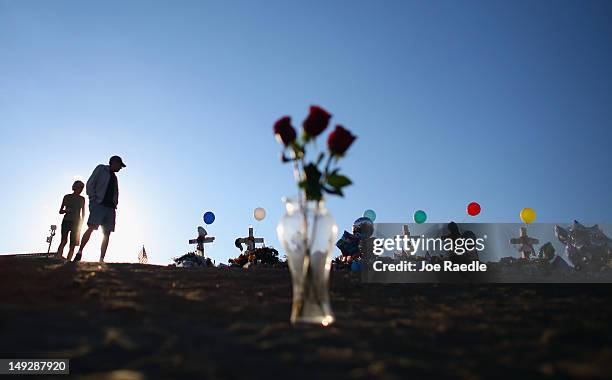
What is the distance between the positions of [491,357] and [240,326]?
1.71 metres

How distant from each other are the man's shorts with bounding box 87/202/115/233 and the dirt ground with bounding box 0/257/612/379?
264 cm

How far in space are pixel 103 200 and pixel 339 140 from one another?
19.8 feet

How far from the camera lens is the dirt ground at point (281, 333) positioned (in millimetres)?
2584

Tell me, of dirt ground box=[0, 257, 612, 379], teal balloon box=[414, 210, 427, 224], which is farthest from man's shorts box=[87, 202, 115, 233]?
teal balloon box=[414, 210, 427, 224]

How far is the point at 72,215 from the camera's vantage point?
30.9 feet

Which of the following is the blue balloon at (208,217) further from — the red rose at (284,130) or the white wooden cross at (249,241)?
the red rose at (284,130)

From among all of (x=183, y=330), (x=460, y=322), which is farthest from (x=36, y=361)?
(x=460, y=322)

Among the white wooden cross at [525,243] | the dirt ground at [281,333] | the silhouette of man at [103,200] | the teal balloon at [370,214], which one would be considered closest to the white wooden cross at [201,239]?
the teal balloon at [370,214]

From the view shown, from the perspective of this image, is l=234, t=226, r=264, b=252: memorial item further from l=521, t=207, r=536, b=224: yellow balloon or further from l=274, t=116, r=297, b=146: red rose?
l=274, t=116, r=297, b=146: red rose

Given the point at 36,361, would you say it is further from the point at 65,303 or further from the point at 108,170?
the point at 108,170

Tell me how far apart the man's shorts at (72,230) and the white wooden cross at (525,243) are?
31.0 ft

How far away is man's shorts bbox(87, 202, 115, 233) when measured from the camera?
8383 millimetres

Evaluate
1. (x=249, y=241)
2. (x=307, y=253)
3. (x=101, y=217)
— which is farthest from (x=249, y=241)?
(x=307, y=253)

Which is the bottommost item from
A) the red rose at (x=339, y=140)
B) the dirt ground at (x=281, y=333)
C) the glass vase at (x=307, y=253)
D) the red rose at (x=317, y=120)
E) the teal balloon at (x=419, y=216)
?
the dirt ground at (x=281, y=333)
